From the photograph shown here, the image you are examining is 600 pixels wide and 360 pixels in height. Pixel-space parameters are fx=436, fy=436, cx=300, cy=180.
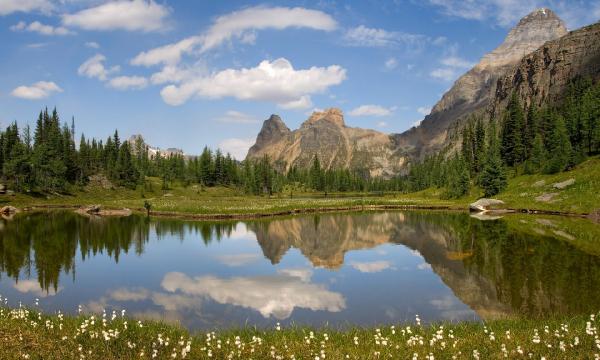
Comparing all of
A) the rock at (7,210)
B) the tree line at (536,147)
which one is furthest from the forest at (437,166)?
the rock at (7,210)

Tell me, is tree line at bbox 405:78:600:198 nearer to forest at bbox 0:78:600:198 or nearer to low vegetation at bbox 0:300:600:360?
forest at bbox 0:78:600:198

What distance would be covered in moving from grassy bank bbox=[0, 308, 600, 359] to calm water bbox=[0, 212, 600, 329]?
499cm

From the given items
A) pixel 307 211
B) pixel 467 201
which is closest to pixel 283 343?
pixel 307 211

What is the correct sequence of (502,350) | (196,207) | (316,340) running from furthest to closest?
(196,207) → (316,340) → (502,350)

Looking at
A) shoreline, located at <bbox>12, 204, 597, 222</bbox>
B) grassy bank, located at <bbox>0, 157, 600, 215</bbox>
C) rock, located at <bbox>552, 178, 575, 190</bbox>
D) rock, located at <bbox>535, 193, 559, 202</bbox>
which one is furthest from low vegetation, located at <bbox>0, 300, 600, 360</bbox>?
rock, located at <bbox>552, 178, 575, 190</bbox>

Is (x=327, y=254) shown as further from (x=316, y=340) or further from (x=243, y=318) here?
(x=316, y=340)

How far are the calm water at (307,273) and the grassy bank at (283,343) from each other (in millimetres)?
4992

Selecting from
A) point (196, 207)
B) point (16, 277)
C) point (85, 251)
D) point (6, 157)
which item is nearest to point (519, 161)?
point (196, 207)

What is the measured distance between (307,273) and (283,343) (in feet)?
58.9

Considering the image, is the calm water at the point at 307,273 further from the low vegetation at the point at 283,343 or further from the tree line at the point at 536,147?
the tree line at the point at 536,147

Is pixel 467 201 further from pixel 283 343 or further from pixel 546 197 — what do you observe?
pixel 283 343

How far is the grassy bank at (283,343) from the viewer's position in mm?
12312

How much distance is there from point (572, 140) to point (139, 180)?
132 metres

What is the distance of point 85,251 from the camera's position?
3994cm
